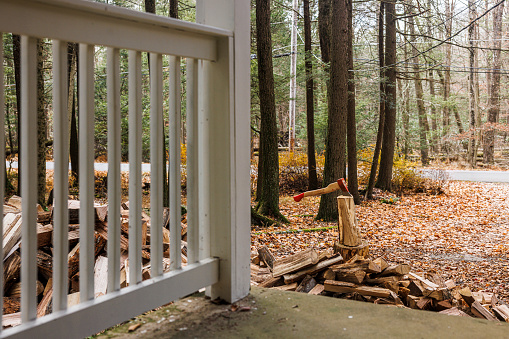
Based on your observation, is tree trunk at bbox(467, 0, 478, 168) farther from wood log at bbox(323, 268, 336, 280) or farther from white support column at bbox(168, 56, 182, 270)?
white support column at bbox(168, 56, 182, 270)

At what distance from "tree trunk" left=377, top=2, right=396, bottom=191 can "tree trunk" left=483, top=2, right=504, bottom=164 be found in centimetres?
897

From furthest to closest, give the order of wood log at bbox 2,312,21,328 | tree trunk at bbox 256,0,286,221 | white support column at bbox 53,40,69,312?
tree trunk at bbox 256,0,286,221, wood log at bbox 2,312,21,328, white support column at bbox 53,40,69,312

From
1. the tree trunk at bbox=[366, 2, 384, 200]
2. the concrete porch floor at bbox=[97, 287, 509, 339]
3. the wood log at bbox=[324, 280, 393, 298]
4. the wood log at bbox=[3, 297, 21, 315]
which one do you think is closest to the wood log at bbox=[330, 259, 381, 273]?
the wood log at bbox=[324, 280, 393, 298]

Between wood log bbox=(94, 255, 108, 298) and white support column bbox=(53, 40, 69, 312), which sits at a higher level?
white support column bbox=(53, 40, 69, 312)

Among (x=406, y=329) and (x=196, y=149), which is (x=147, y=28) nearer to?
(x=196, y=149)

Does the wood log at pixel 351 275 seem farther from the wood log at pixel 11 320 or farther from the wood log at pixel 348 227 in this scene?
the wood log at pixel 11 320

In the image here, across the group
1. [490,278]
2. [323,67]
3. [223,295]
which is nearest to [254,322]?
[223,295]

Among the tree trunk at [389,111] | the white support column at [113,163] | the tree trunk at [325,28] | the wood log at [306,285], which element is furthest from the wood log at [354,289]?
the tree trunk at [389,111]

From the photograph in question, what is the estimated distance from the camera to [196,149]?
206 centimetres

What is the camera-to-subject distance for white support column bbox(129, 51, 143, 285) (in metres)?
1.75

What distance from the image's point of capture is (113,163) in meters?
1.68

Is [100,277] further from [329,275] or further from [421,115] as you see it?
[421,115]

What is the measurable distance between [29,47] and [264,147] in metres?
7.94

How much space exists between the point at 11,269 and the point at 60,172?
206 centimetres
